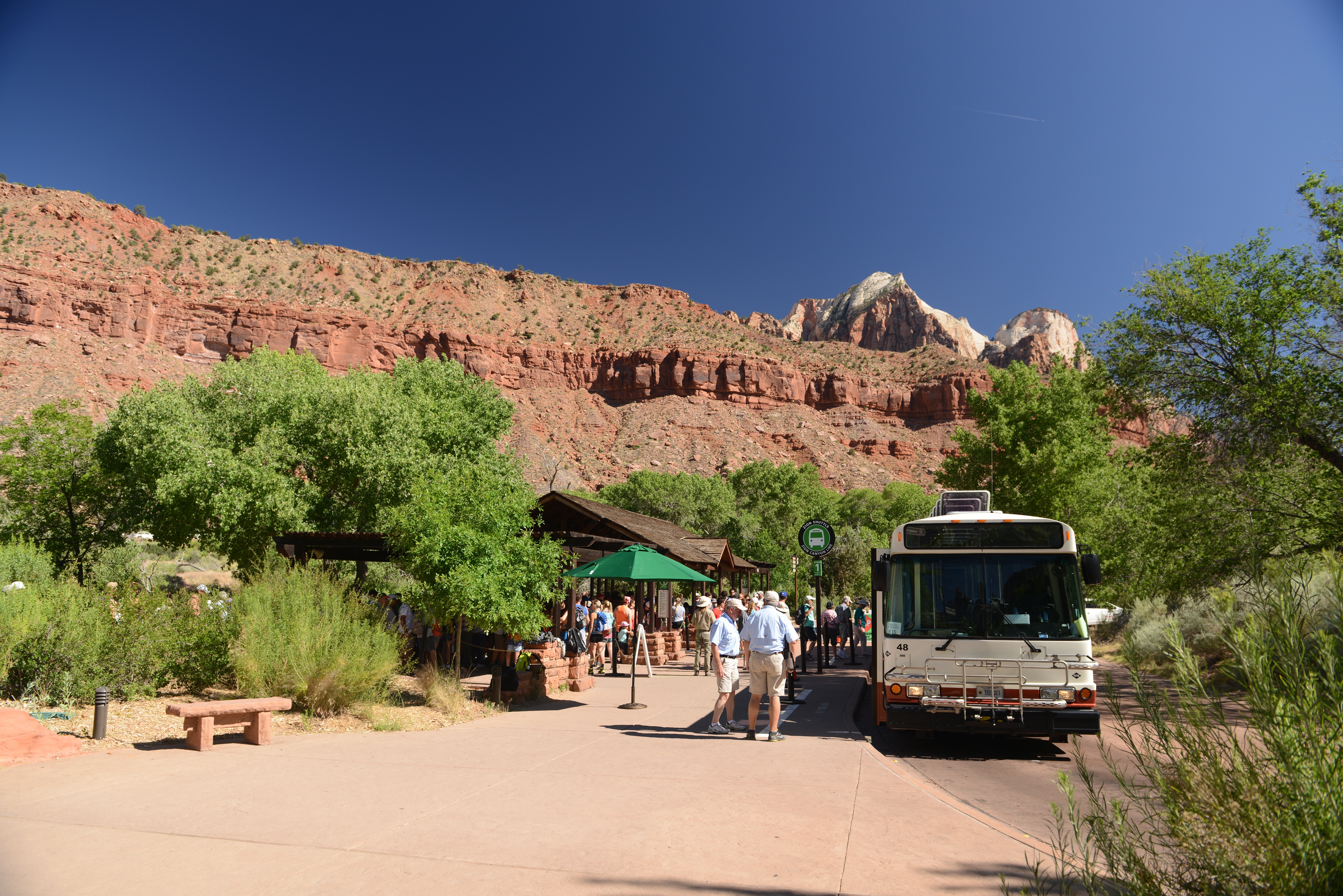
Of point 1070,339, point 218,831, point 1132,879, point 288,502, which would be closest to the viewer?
point 1132,879

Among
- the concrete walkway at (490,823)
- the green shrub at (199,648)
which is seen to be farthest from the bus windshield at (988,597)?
the green shrub at (199,648)

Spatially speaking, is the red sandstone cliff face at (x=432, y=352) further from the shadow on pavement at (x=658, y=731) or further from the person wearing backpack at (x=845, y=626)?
the shadow on pavement at (x=658, y=731)

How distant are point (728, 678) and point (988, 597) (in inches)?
135

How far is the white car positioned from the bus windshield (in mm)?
24073

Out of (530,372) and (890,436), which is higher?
(530,372)

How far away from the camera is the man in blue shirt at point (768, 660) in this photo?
9672mm

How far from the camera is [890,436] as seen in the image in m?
103

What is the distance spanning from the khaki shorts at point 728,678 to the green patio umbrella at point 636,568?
278cm

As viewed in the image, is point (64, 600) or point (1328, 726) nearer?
point (1328, 726)

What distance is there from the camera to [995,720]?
8680 millimetres

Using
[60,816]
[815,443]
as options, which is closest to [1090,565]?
[60,816]

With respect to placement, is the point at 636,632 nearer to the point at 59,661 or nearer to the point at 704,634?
the point at 704,634

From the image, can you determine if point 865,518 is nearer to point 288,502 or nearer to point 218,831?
point 288,502

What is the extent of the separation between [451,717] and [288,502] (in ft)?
37.4
